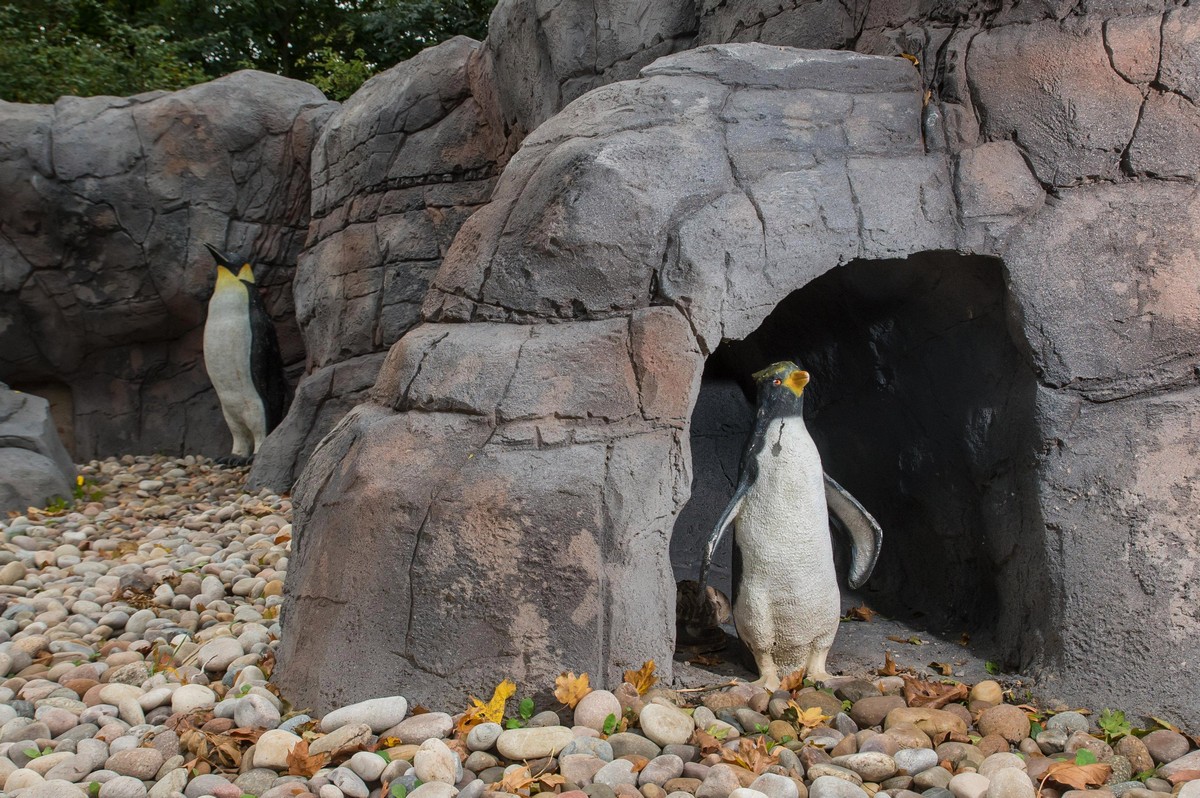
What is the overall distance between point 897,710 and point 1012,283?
1282 millimetres

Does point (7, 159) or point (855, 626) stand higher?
point (7, 159)

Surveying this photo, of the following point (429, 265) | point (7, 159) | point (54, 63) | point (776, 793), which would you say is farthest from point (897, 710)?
point (54, 63)

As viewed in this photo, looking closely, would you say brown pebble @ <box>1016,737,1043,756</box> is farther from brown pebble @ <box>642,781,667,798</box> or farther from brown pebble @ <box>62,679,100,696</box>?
brown pebble @ <box>62,679,100,696</box>

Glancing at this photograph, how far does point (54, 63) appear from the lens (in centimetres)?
1008

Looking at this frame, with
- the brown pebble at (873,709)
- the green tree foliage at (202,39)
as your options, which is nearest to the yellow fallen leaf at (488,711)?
the brown pebble at (873,709)

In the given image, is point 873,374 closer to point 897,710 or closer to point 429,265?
point 897,710

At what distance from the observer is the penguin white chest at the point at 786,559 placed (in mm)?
3158

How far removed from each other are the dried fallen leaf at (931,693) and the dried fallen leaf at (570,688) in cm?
93

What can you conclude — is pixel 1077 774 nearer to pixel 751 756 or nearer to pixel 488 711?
pixel 751 756

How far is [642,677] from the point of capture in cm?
282

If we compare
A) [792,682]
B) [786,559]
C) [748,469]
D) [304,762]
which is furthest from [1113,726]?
[304,762]

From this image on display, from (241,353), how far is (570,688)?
19.1 ft

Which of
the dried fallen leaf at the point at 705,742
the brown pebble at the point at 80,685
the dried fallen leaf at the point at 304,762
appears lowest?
the brown pebble at the point at 80,685

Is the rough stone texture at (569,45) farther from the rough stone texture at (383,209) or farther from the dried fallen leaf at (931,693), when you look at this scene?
the dried fallen leaf at (931,693)
